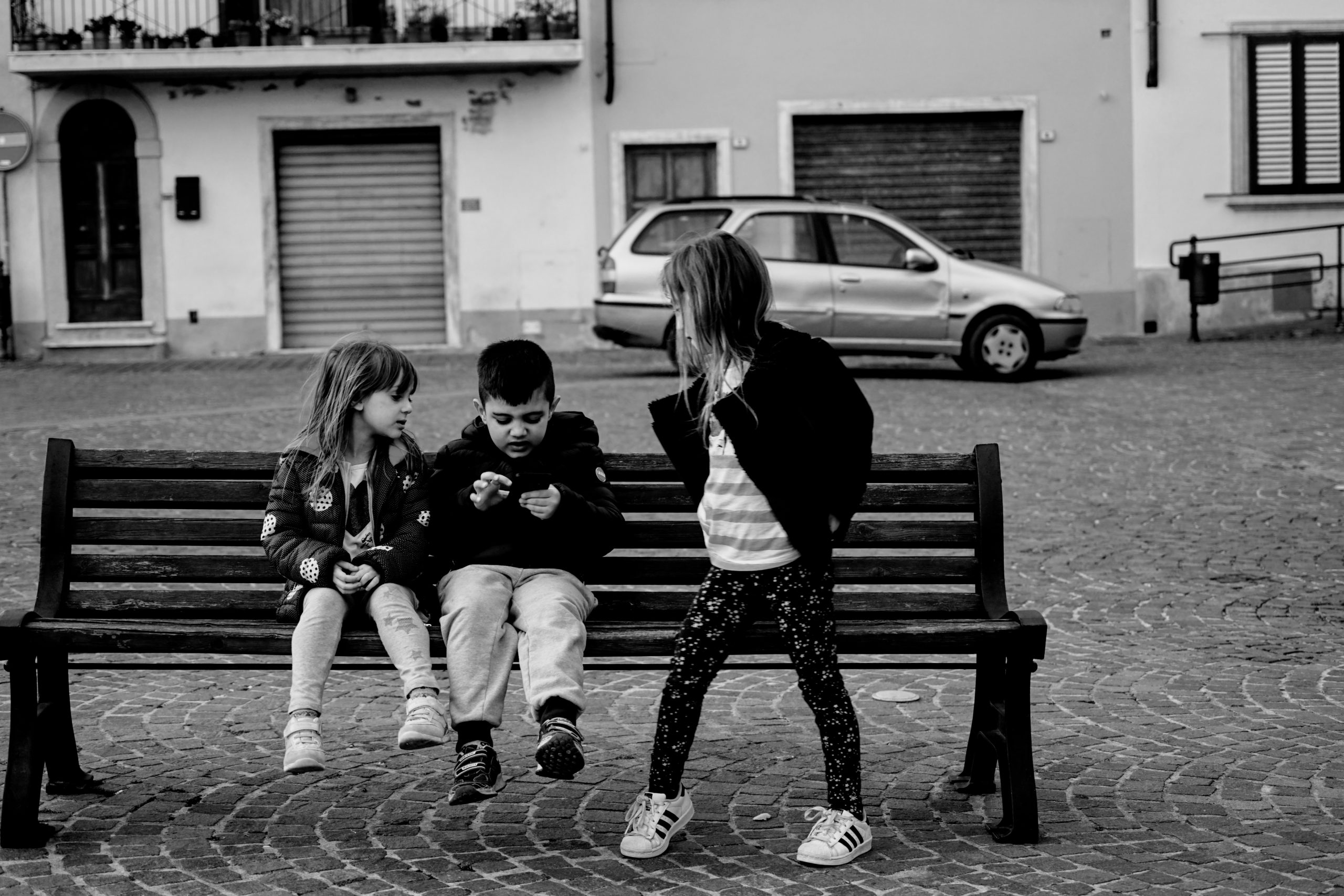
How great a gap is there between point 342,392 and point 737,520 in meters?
1.09

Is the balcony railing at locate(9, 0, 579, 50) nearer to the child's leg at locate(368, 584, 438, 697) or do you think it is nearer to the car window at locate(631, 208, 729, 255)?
the car window at locate(631, 208, 729, 255)

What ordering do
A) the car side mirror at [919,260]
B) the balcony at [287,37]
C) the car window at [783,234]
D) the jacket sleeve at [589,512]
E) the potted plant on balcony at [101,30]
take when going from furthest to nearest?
the potted plant on balcony at [101,30] < the balcony at [287,37] < the car window at [783,234] < the car side mirror at [919,260] < the jacket sleeve at [589,512]

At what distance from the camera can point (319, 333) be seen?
22609mm

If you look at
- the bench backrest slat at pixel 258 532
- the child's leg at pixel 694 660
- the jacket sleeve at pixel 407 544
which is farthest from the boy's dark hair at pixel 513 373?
the child's leg at pixel 694 660

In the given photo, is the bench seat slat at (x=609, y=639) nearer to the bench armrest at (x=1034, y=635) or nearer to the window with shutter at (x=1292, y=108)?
the bench armrest at (x=1034, y=635)

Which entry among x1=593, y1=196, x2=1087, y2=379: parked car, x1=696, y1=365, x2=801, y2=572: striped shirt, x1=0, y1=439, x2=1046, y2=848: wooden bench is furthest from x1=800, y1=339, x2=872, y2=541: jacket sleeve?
x1=593, y1=196, x2=1087, y2=379: parked car

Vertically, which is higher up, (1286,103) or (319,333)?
(1286,103)

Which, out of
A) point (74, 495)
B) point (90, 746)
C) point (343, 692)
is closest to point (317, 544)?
point (74, 495)

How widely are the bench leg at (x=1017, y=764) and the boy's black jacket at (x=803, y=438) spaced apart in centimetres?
56

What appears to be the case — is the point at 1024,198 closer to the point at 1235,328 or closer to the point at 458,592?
the point at 1235,328

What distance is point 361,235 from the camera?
2252 centimetres

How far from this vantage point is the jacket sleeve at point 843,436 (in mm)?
4113

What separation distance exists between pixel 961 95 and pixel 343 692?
56.8 feet

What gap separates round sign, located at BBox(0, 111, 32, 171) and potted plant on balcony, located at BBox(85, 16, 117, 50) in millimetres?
1274
